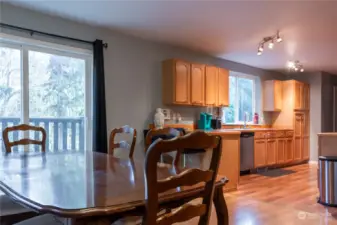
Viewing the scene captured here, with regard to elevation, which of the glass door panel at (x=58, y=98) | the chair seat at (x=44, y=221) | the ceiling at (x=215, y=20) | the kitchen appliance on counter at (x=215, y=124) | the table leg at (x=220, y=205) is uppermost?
the ceiling at (x=215, y=20)

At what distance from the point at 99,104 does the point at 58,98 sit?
1.70 ft

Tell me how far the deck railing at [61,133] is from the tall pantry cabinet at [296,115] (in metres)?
4.91

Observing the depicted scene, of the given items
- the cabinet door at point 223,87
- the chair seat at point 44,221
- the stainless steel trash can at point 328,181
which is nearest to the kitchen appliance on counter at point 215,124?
the cabinet door at point 223,87

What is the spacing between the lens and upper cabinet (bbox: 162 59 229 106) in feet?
15.6

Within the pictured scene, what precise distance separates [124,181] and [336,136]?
3490 mm

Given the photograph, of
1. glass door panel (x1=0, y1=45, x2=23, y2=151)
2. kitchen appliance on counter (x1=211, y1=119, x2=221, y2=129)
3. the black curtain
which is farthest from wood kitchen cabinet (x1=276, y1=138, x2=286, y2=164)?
glass door panel (x1=0, y1=45, x2=23, y2=151)

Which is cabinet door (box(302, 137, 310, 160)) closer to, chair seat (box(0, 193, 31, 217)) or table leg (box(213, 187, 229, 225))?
table leg (box(213, 187, 229, 225))

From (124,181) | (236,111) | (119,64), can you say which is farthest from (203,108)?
(124,181)

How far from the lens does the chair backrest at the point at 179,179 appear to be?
42.8 inches

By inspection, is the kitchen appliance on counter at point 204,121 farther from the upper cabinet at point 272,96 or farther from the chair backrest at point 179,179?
the chair backrest at point 179,179

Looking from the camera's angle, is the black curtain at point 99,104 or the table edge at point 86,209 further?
the black curtain at point 99,104

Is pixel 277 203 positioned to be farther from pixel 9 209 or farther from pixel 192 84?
pixel 9 209

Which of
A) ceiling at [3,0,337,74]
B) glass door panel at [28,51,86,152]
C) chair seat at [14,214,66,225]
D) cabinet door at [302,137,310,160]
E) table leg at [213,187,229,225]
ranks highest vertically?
ceiling at [3,0,337,74]

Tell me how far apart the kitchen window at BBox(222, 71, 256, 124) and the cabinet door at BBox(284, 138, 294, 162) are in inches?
37.8
